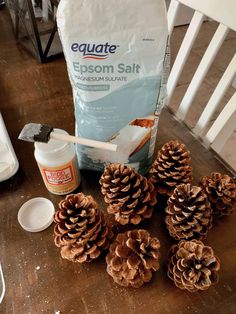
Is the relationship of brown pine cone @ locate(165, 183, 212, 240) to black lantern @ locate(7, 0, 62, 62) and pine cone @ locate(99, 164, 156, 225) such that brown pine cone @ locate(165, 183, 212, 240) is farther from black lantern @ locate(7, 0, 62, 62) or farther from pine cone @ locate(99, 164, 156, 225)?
black lantern @ locate(7, 0, 62, 62)

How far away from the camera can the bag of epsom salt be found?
332 millimetres

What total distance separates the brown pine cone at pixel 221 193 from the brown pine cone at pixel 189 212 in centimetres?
5

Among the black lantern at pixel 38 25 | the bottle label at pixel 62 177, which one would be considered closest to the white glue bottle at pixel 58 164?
the bottle label at pixel 62 177

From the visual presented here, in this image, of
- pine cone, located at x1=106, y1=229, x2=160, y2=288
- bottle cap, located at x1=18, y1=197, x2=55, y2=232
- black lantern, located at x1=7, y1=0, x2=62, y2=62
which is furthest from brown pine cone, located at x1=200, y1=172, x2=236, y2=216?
black lantern, located at x1=7, y1=0, x2=62, y2=62

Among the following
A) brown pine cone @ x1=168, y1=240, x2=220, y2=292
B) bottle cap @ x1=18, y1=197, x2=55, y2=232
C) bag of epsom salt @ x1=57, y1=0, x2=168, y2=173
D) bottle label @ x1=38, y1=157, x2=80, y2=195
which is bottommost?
bottle cap @ x1=18, y1=197, x2=55, y2=232

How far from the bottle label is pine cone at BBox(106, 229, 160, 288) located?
0.14m

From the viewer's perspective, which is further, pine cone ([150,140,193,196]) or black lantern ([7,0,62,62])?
black lantern ([7,0,62,62])

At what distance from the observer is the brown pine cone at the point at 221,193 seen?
415mm

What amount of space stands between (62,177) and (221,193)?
0.82ft

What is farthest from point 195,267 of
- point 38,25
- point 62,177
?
point 38,25

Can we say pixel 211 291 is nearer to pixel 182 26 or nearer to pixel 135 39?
pixel 135 39

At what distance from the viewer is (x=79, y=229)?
1.14 ft

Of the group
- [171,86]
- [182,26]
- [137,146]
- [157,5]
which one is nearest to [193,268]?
[137,146]

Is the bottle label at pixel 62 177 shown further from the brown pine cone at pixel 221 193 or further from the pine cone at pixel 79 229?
the brown pine cone at pixel 221 193
